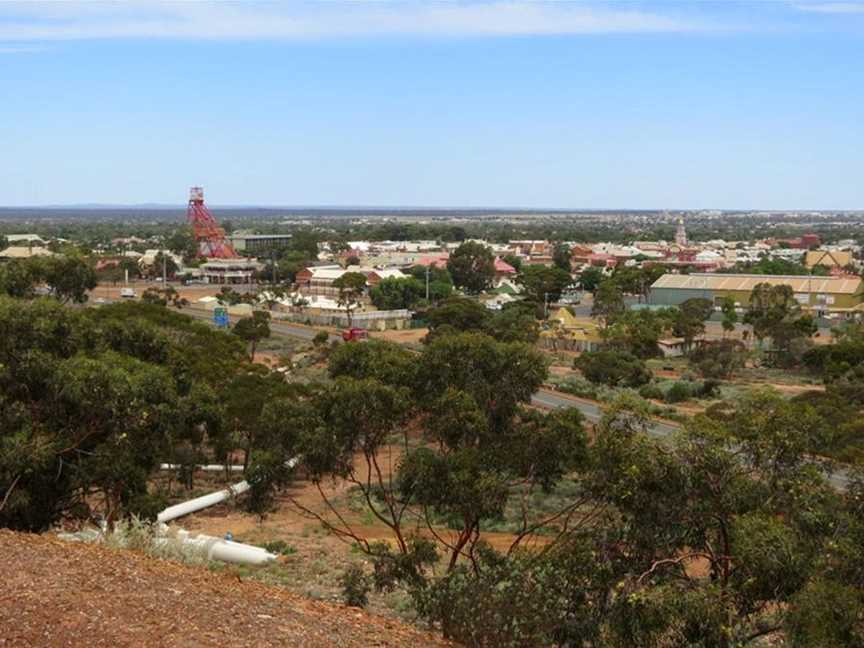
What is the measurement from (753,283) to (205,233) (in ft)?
170

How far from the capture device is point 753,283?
65312mm

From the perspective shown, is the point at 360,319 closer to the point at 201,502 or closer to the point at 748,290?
the point at 748,290

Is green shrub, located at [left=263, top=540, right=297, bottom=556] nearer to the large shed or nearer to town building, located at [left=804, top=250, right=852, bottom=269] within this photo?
the large shed

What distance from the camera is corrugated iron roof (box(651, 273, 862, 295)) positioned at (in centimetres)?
6381

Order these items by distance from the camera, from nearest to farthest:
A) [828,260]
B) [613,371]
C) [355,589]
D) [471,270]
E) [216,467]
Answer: [355,589], [216,467], [613,371], [471,270], [828,260]

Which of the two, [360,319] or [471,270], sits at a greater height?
[471,270]

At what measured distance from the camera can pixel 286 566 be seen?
1548 centimetres

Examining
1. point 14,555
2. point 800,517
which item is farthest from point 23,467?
point 800,517

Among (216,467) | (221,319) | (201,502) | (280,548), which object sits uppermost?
(221,319)

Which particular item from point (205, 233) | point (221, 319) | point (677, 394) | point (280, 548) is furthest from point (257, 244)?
point (280, 548)

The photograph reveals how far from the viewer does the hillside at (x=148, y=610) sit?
23.9 ft

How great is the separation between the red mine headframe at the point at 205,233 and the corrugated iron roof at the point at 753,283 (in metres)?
44.0

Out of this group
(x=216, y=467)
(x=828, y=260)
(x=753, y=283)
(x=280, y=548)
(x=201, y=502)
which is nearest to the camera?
(x=280, y=548)

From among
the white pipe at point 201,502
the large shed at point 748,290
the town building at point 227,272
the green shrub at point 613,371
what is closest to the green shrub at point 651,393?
the green shrub at point 613,371
